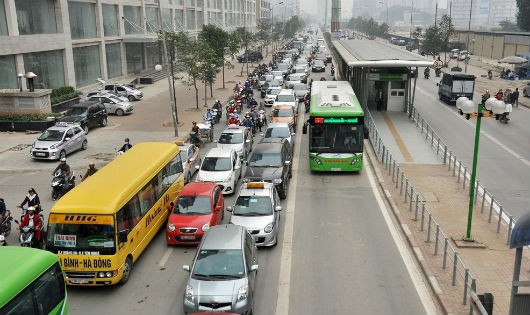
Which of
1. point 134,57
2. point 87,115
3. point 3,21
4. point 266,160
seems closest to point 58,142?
point 87,115

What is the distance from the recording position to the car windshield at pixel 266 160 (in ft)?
65.4

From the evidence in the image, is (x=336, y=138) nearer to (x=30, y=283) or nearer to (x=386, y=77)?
(x=386, y=77)

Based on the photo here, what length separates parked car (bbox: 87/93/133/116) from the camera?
3872 centimetres

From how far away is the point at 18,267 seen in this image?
8.45 meters

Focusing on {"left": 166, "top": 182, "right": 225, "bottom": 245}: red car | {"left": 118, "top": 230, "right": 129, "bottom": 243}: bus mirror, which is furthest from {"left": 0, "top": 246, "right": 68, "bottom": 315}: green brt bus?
{"left": 166, "top": 182, "right": 225, "bottom": 245}: red car

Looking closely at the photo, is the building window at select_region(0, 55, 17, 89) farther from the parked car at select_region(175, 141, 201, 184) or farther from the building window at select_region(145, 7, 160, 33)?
the building window at select_region(145, 7, 160, 33)

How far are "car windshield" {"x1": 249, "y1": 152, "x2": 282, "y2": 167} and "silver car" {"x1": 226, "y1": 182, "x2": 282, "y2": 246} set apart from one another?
3.60m

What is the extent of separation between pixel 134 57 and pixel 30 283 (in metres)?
55.5

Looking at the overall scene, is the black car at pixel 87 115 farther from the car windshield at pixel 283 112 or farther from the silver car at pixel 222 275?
the silver car at pixel 222 275

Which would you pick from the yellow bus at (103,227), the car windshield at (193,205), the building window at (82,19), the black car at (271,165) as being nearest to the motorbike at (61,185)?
the yellow bus at (103,227)

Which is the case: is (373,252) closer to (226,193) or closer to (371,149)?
(226,193)

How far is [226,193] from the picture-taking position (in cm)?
1955

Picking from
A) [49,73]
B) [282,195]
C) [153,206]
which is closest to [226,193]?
[282,195]

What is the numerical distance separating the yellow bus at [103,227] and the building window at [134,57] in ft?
156
